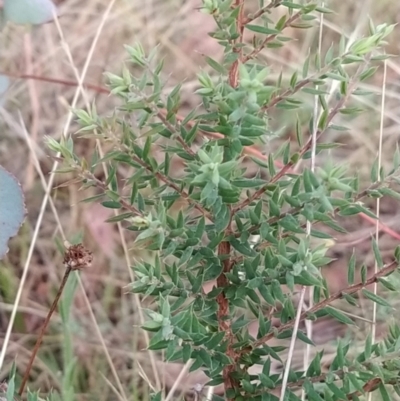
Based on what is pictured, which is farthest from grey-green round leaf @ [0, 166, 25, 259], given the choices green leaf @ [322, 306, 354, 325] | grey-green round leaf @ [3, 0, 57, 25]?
green leaf @ [322, 306, 354, 325]

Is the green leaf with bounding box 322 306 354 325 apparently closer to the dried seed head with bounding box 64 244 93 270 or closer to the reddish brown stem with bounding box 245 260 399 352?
the reddish brown stem with bounding box 245 260 399 352

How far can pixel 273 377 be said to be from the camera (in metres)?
0.50

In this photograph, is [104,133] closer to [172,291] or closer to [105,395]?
[172,291]

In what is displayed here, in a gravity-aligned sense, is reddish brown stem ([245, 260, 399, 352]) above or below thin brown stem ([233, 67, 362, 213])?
below

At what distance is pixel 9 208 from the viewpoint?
59cm

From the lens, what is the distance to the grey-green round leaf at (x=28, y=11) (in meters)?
0.69

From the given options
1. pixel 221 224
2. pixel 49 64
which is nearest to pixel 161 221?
pixel 221 224

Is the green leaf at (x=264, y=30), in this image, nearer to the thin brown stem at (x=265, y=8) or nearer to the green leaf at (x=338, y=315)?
the thin brown stem at (x=265, y=8)

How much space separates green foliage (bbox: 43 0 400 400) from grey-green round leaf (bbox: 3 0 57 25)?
29cm

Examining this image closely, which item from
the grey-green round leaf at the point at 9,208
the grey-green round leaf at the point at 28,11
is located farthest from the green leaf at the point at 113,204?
the grey-green round leaf at the point at 28,11

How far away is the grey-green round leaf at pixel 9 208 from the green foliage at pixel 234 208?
0.15 metres

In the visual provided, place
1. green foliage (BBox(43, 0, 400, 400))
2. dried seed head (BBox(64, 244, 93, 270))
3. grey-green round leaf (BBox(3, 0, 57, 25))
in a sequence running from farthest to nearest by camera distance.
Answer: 1. grey-green round leaf (BBox(3, 0, 57, 25))
2. dried seed head (BBox(64, 244, 93, 270))
3. green foliage (BBox(43, 0, 400, 400))

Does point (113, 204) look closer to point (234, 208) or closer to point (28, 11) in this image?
point (234, 208)

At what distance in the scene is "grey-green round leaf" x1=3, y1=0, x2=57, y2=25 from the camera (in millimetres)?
693
